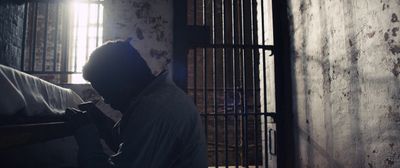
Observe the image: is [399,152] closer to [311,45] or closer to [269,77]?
[311,45]

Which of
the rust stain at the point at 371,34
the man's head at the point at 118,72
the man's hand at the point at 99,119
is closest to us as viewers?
the man's head at the point at 118,72

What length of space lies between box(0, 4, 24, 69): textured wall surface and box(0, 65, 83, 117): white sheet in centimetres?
119

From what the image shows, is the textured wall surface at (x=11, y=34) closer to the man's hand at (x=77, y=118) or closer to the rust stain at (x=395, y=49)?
the man's hand at (x=77, y=118)

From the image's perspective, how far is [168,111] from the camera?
56.3 inches

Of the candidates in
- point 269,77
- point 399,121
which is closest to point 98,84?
point 399,121

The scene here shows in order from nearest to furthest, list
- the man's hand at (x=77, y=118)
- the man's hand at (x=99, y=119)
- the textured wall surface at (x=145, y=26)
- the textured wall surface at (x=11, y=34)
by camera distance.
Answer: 1. the man's hand at (x=77, y=118)
2. the man's hand at (x=99, y=119)
3. the textured wall surface at (x=11, y=34)
4. the textured wall surface at (x=145, y=26)

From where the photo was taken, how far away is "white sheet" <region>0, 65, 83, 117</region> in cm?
138

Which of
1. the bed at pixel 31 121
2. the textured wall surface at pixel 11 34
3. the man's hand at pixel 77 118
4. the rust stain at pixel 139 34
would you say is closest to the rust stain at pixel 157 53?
the rust stain at pixel 139 34

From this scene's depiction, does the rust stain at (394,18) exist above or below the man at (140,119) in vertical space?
above

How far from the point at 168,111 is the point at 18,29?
260 centimetres

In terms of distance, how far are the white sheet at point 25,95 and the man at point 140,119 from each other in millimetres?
199

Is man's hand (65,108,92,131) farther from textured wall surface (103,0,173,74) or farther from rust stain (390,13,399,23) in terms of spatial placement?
rust stain (390,13,399,23)

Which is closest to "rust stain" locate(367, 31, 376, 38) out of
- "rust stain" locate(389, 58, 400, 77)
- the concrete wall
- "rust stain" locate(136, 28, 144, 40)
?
the concrete wall

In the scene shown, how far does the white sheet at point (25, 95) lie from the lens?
1.38 m
